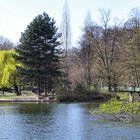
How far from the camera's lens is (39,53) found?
6950cm

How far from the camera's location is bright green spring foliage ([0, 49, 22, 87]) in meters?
72.2

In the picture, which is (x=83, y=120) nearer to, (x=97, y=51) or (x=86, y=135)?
(x=86, y=135)

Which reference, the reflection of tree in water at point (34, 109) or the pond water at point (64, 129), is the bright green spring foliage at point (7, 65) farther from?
the pond water at point (64, 129)

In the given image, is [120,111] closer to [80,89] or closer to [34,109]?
[34,109]

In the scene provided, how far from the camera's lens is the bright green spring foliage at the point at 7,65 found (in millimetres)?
72250

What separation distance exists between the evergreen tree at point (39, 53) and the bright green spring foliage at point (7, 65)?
266 centimetres

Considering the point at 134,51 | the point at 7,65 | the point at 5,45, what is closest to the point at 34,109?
the point at 134,51

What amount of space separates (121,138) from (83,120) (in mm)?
9935

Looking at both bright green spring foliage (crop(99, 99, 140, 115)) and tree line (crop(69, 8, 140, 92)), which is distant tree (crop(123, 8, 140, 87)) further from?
bright green spring foliage (crop(99, 99, 140, 115))

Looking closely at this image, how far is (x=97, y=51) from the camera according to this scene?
73625 millimetres

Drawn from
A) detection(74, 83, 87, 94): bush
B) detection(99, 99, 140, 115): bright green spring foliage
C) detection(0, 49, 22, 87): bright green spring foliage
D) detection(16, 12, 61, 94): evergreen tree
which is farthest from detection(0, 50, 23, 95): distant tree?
detection(99, 99, 140, 115): bright green spring foliage

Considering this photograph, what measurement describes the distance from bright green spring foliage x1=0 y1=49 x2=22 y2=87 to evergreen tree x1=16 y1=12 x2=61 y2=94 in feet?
8.72

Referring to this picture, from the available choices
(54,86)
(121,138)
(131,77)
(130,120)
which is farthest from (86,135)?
(54,86)

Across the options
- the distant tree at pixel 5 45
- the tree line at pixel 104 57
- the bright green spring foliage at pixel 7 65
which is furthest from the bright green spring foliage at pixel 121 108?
the distant tree at pixel 5 45
